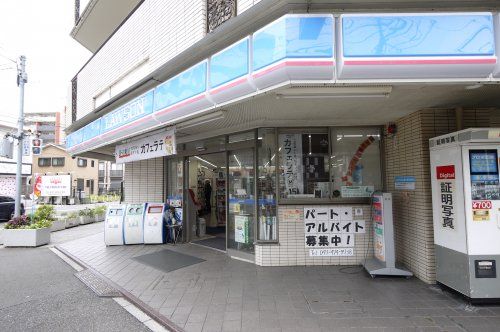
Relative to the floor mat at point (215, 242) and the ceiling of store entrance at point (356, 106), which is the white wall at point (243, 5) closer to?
the ceiling of store entrance at point (356, 106)

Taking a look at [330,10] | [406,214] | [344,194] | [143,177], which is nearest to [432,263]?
[406,214]

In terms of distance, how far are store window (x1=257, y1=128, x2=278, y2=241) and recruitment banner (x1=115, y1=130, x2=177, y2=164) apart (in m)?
2.02

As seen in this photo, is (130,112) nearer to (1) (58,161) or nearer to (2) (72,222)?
(2) (72,222)

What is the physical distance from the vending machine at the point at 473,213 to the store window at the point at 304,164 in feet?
8.23

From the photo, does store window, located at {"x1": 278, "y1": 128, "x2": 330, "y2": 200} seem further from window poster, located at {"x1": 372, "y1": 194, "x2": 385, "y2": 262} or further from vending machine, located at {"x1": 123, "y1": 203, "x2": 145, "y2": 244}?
vending machine, located at {"x1": 123, "y1": 203, "x2": 145, "y2": 244}

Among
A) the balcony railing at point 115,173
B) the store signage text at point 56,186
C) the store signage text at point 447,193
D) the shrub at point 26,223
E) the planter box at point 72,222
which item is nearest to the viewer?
the store signage text at point 447,193

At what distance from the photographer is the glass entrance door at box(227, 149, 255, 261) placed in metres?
7.04

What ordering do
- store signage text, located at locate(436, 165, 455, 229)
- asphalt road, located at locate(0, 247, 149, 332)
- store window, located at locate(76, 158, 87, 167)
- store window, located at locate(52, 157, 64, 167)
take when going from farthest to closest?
1. store window, located at locate(76, 158, 87, 167)
2. store window, located at locate(52, 157, 64, 167)
3. store signage text, located at locate(436, 165, 455, 229)
4. asphalt road, located at locate(0, 247, 149, 332)

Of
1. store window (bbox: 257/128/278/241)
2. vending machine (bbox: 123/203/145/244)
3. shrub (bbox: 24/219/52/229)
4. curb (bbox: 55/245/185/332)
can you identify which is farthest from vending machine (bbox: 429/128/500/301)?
shrub (bbox: 24/219/52/229)

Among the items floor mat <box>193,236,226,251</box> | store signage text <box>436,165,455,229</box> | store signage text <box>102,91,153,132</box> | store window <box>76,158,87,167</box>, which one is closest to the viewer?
store signage text <box>436,165,455,229</box>

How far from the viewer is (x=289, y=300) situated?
4.67m

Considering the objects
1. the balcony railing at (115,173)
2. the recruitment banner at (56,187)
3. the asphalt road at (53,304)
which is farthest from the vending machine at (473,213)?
the balcony railing at (115,173)

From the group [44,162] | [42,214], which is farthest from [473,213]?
[44,162]

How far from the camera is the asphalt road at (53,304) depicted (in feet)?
13.6
